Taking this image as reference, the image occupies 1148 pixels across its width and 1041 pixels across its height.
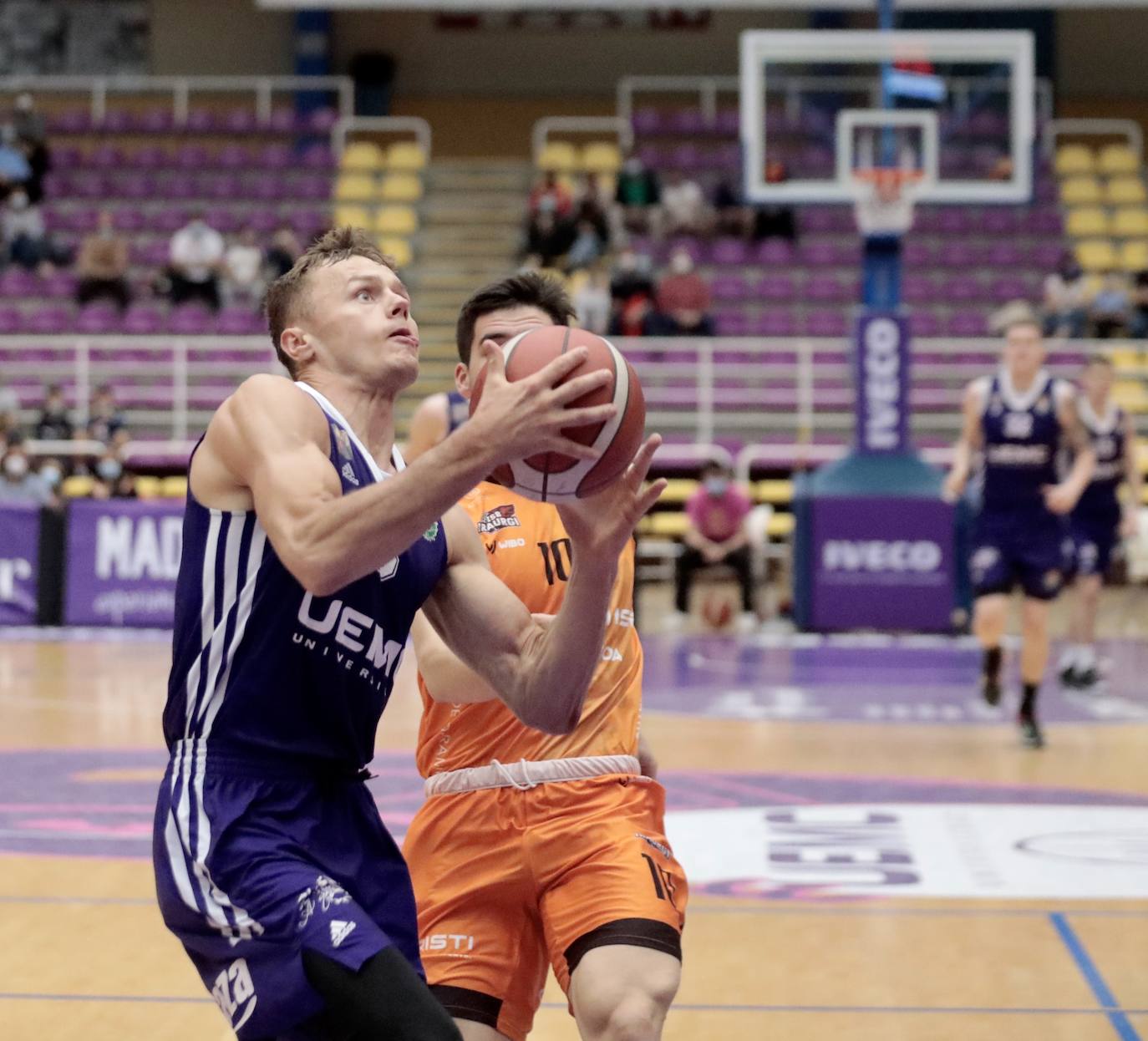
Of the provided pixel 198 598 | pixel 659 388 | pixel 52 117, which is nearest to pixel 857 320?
pixel 659 388

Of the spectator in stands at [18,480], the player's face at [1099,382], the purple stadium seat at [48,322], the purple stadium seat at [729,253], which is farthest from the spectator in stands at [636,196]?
the player's face at [1099,382]

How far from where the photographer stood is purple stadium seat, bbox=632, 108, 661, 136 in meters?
24.7

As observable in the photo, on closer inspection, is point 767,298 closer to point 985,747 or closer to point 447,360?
point 447,360

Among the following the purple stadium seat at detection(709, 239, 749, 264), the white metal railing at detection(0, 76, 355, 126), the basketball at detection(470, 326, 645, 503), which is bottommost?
the basketball at detection(470, 326, 645, 503)

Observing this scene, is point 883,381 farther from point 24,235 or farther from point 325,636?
point 325,636

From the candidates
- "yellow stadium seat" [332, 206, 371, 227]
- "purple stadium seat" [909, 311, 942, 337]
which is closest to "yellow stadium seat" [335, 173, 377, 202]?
"yellow stadium seat" [332, 206, 371, 227]

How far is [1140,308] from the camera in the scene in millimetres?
20531

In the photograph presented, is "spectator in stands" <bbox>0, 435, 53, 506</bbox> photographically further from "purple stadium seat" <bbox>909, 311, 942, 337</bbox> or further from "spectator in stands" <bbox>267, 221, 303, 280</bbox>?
"purple stadium seat" <bbox>909, 311, 942, 337</bbox>

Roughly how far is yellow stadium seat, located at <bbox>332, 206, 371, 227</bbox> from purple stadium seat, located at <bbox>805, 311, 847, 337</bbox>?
19.6 ft

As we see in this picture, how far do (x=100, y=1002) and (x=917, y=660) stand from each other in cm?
893

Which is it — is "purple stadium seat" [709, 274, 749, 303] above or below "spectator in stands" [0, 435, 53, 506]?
above

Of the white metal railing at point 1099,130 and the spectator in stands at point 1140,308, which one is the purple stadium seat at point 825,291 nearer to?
the spectator in stands at point 1140,308

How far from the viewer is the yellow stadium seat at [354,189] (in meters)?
23.8

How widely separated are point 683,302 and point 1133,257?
6.08m
